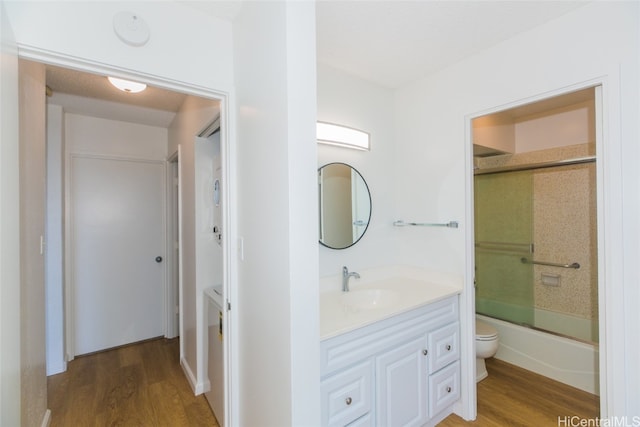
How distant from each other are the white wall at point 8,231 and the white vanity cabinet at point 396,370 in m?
1.07

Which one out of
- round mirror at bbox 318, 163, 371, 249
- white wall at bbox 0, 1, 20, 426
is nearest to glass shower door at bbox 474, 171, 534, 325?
round mirror at bbox 318, 163, 371, 249

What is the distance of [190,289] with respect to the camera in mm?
2463

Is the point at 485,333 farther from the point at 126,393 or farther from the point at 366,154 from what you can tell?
the point at 126,393

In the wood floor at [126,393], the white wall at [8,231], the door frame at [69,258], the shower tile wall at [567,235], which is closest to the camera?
the white wall at [8,231]

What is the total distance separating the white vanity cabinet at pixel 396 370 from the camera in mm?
1307

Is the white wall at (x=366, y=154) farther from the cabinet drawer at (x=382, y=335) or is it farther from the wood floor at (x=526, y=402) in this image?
the wood floor at (x=526, y=402)

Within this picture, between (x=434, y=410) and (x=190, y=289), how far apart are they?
204 cm

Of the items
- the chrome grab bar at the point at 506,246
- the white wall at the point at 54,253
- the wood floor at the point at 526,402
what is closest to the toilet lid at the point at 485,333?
the wood floor at the point at 526,402

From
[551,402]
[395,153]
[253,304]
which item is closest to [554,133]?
[395,153]

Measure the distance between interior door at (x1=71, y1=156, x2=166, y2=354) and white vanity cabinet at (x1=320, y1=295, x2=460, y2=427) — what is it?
2.73 m

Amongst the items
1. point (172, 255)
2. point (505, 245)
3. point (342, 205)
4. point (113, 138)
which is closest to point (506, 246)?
point (505, 245)

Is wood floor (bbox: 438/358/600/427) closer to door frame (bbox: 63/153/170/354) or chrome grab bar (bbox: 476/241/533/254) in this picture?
chrome grab bar (bbox: 476/241/533/254)

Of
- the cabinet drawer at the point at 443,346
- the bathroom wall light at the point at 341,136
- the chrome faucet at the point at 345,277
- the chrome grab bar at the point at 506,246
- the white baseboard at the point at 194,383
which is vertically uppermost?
the bathroom wall light at the point at 341,136

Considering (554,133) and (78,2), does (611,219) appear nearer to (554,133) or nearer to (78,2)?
(554,133)
